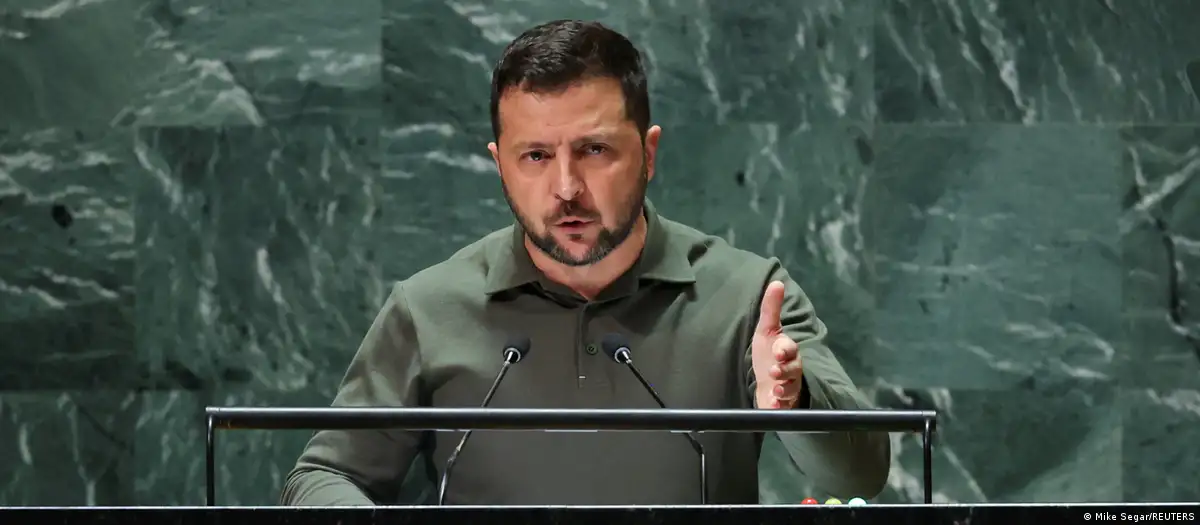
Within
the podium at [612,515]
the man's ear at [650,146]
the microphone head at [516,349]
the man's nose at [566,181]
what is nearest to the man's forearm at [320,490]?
the microphone head at [516,349]

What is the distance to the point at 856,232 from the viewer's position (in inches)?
129

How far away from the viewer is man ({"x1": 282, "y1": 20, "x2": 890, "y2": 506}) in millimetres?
2375

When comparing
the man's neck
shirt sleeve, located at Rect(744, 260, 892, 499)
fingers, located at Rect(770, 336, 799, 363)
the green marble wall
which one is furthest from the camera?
the green marble wall

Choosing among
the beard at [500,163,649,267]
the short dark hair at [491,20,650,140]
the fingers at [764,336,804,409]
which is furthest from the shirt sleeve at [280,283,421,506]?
the fingers at [764,336,804,409]

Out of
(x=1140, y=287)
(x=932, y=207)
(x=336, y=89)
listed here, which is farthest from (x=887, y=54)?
(x=336, y=89)

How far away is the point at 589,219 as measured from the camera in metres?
2.40

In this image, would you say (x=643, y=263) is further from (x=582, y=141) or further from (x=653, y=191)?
(x=653, y=191)

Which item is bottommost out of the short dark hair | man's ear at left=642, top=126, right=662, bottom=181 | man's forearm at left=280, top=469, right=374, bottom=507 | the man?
man's forearm at left=280, top=469, right=374, bottom=507

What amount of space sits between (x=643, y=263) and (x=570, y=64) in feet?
1.26

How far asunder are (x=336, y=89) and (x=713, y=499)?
146 centimetres

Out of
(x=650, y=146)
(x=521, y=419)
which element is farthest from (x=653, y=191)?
(x=521, y=419)

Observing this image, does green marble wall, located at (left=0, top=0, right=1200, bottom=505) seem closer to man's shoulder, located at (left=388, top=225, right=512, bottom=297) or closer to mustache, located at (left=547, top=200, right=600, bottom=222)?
man's shoulder, located at (left=388, top=225, right=512, bottom=297)

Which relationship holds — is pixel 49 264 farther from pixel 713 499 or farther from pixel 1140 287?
pixel 1140 287

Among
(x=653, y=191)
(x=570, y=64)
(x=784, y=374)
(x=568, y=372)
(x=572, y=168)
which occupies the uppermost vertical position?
(x=570, y=64)
